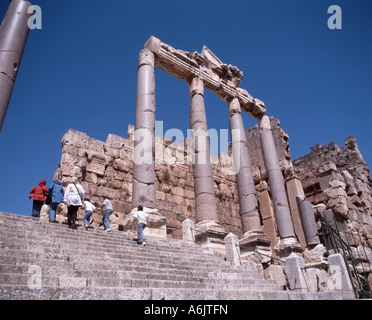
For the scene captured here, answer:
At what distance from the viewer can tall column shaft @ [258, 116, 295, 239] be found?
47.7ft

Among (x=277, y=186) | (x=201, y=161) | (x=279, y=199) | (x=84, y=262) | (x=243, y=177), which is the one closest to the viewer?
(x=84, y=262)

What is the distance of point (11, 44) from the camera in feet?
24.7

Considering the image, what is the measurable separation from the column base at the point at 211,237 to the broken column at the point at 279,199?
4.16 m

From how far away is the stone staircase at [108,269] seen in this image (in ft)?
12.4

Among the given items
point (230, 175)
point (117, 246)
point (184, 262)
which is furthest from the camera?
point (230, 175)

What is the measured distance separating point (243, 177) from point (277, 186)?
239 cm

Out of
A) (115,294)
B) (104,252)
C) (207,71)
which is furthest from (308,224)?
(115,294)

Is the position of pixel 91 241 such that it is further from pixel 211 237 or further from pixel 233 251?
pixel 211 237

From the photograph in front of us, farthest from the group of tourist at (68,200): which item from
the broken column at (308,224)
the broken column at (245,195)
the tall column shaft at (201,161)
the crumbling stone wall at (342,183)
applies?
the crumbling stone wall at (342,183)

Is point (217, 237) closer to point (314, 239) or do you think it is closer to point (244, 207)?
point (244, 207)

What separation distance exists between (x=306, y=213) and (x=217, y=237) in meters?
6.51

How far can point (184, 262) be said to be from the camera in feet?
24.7

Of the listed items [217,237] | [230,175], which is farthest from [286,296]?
[230,175]
